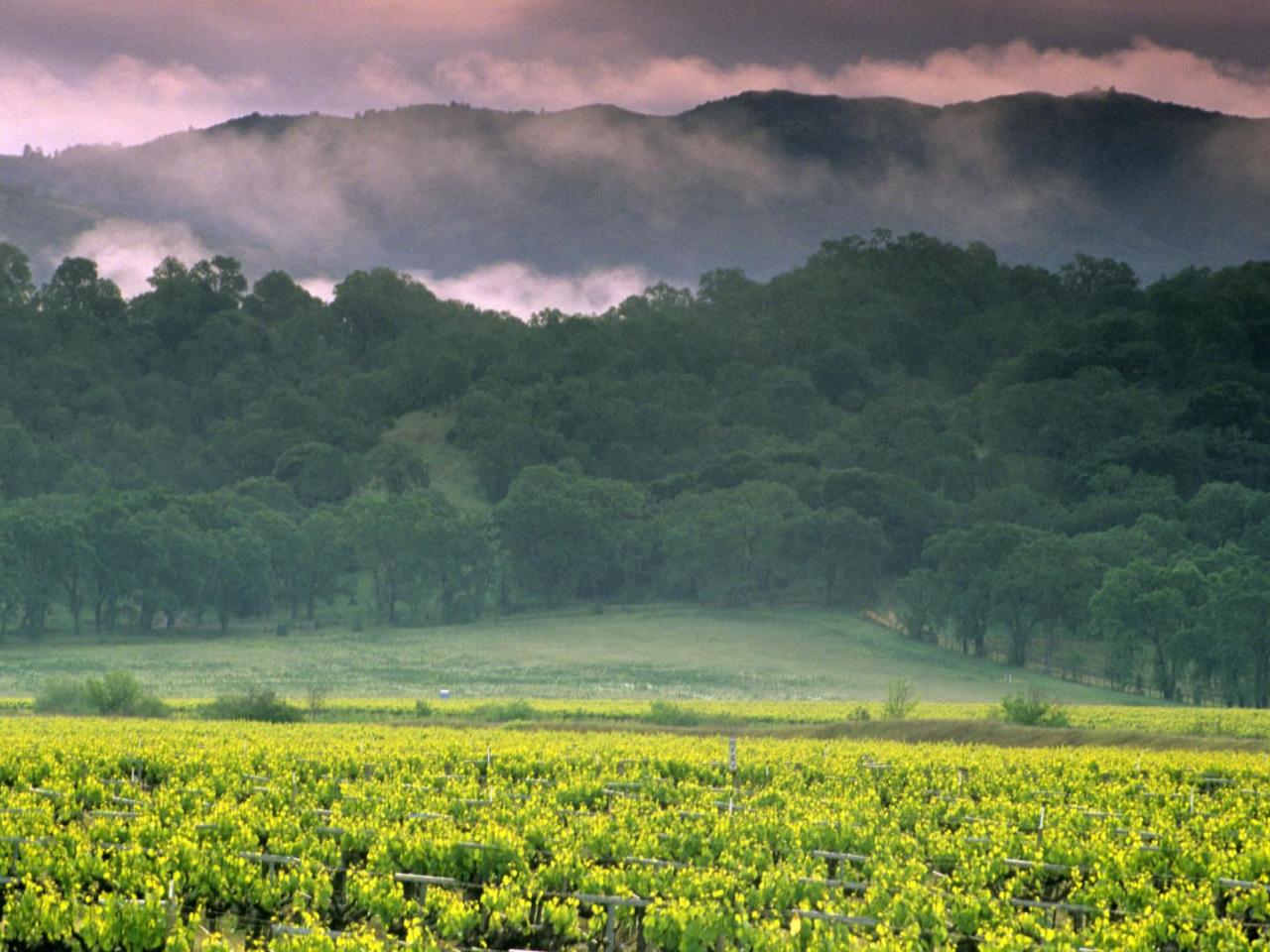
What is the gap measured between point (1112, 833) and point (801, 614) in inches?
4166

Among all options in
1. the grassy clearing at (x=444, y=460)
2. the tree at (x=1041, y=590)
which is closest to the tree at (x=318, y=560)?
the grassy clearing at (x=444, y=460)

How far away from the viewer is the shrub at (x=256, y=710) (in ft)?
199

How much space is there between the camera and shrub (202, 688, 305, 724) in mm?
60656

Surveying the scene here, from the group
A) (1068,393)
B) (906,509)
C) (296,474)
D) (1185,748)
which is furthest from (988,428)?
(1185,748)

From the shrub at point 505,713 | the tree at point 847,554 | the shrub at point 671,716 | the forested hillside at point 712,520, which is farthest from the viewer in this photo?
the tree at point 847,554

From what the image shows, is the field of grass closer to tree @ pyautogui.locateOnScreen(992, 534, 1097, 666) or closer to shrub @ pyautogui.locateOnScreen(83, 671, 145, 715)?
tree @ pyautogui.locateOnScreen(992, 534, 1097, 666)

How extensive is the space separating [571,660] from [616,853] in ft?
282

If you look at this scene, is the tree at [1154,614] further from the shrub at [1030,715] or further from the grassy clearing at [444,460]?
the grassy clearing at [444,460]

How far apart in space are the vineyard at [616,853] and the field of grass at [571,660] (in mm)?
52055

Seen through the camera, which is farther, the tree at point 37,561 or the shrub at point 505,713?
the tree at point 37,561

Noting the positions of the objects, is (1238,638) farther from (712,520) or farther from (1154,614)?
(712,520)

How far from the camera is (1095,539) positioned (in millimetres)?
134500

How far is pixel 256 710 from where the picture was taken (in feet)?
199

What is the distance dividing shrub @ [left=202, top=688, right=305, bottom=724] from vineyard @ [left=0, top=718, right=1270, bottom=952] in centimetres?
2297
